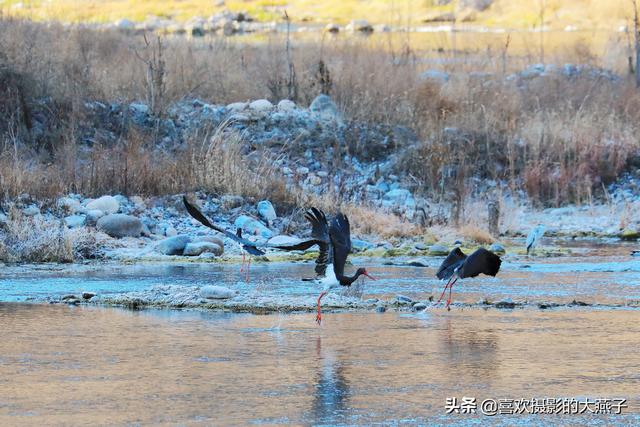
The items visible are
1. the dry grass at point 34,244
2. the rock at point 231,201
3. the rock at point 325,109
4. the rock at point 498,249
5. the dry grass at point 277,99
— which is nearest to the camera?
the dry grass at point 34,244

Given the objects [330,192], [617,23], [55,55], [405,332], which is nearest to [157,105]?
[55,55]

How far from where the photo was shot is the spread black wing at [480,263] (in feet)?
34.1

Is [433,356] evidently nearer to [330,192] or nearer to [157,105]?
[330,192]

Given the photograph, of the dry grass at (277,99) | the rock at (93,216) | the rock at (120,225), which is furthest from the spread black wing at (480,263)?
the rock at (93,216)

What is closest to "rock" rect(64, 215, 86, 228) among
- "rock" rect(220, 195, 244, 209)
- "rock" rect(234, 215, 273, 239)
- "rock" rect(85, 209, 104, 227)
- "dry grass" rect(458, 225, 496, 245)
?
"rock" rect(85, 209, 104, 227)

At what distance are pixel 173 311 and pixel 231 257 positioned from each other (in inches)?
199

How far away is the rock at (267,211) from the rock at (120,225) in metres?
2.04

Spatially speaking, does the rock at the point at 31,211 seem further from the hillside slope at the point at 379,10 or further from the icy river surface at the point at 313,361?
the hillside slope at the point at 379,10

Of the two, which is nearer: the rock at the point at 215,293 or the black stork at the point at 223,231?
the black stork at the point at 223,231

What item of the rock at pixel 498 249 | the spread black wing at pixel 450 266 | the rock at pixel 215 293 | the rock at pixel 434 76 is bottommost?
the rock at pixel 498 249

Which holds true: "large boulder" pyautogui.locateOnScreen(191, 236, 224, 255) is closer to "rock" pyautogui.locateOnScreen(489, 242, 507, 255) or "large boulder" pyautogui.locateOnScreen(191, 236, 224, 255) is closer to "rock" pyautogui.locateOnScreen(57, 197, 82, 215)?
"rock" pyautogui.locateOnScreen(57, 197, 82, 215)

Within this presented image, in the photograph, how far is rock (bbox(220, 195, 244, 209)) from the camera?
18703 millimetres

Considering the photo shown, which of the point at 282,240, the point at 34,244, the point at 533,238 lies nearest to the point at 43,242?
the point at 34,244

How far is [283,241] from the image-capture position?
16.7 m
